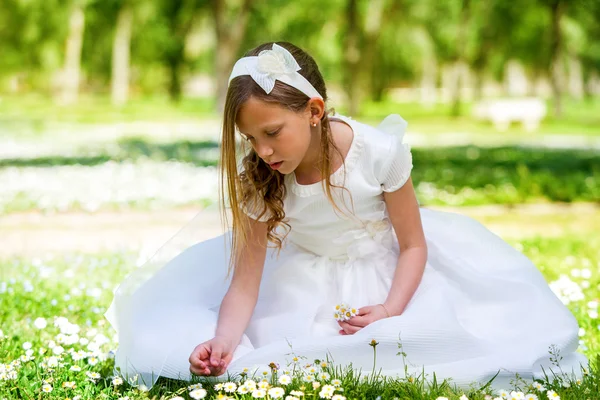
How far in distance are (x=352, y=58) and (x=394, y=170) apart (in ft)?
66.1

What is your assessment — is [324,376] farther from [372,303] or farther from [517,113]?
[517,113]

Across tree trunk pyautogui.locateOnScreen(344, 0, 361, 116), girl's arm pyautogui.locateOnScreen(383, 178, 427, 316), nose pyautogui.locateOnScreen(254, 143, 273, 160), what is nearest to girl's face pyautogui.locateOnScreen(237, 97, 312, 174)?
nose pyautogui.locateOnScreen(254, 143, 273, 160)

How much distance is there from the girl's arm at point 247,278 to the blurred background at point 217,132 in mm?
464

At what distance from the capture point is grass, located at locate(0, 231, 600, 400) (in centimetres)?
248

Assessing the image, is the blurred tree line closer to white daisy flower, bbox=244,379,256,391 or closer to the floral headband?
Answer: the floral headband

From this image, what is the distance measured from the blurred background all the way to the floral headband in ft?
3.03

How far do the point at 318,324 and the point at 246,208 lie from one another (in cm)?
52

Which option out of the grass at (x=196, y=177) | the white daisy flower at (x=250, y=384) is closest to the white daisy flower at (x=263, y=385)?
the white daisy flower at (x=250, y=384)

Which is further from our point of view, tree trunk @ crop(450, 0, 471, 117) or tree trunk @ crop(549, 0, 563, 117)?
tree trunk @ crop(450, 0, 471, 117)

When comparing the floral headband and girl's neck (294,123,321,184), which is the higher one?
the floral headband

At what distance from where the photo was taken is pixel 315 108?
2727mm

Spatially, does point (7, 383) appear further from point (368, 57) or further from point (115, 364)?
point (368, 57)

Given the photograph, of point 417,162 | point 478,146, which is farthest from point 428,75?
point 417,162

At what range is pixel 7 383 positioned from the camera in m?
2.61
